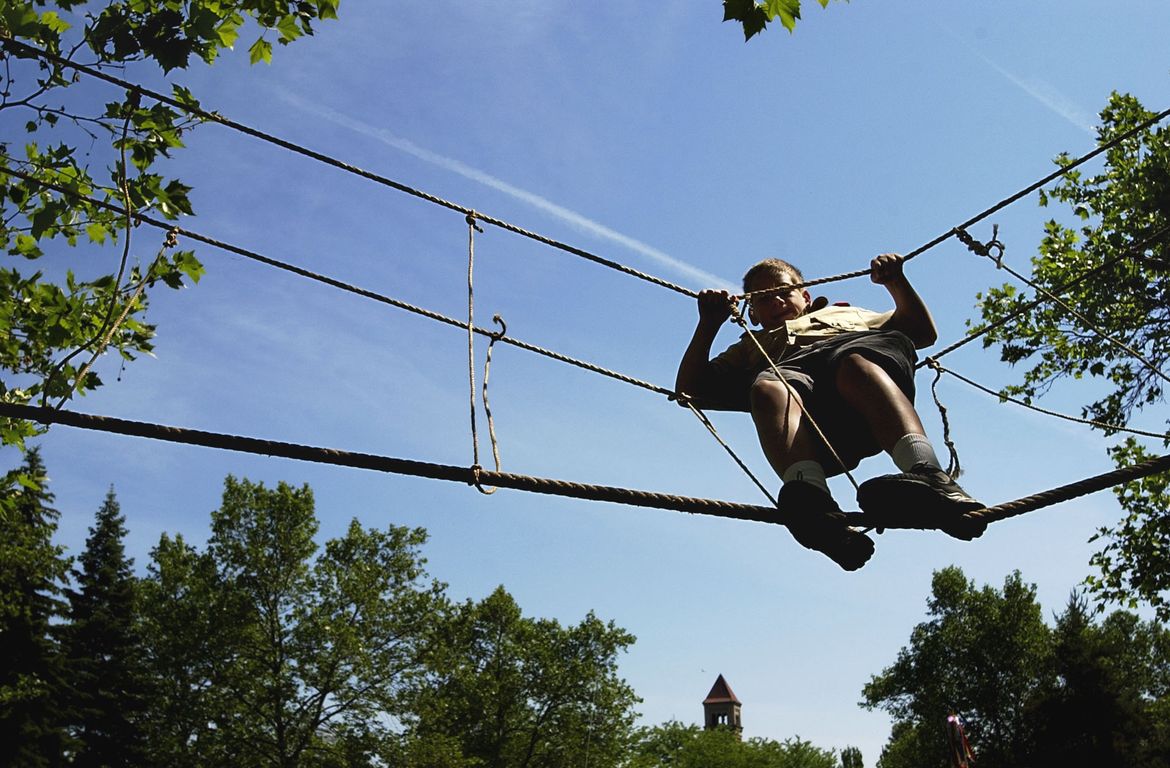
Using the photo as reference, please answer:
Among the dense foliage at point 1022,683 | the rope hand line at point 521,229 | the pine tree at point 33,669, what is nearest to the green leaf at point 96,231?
the rope hand line at point 521,229

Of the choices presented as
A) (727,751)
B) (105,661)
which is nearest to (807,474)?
(105,661)

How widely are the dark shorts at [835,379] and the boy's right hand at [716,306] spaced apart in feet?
1.27

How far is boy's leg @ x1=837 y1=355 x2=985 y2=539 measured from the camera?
294 centimetres

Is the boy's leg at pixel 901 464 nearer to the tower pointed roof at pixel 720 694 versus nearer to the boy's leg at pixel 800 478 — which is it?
the boy's leg at pixel 800 478

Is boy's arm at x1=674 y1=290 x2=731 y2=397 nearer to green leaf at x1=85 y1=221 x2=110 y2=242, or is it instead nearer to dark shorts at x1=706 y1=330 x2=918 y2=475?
dark shorts at x1=706 y1=330 x2=918 y2=475

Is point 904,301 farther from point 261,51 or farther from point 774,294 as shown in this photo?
point 261,51

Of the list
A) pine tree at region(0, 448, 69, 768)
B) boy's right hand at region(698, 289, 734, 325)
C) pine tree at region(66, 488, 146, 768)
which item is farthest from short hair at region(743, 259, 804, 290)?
pine tree at region(66, 488, 146, 768)

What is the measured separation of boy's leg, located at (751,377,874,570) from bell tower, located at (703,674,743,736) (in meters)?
83.3

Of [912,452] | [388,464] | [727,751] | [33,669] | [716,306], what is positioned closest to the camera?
[388,464]

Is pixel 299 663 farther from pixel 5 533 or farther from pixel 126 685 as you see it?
pixel 126 685

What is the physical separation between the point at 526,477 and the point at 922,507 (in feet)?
3.94

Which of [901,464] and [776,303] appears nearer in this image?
[901,464]

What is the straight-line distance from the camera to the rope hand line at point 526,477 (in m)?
2.62

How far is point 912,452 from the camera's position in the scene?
313 cm
